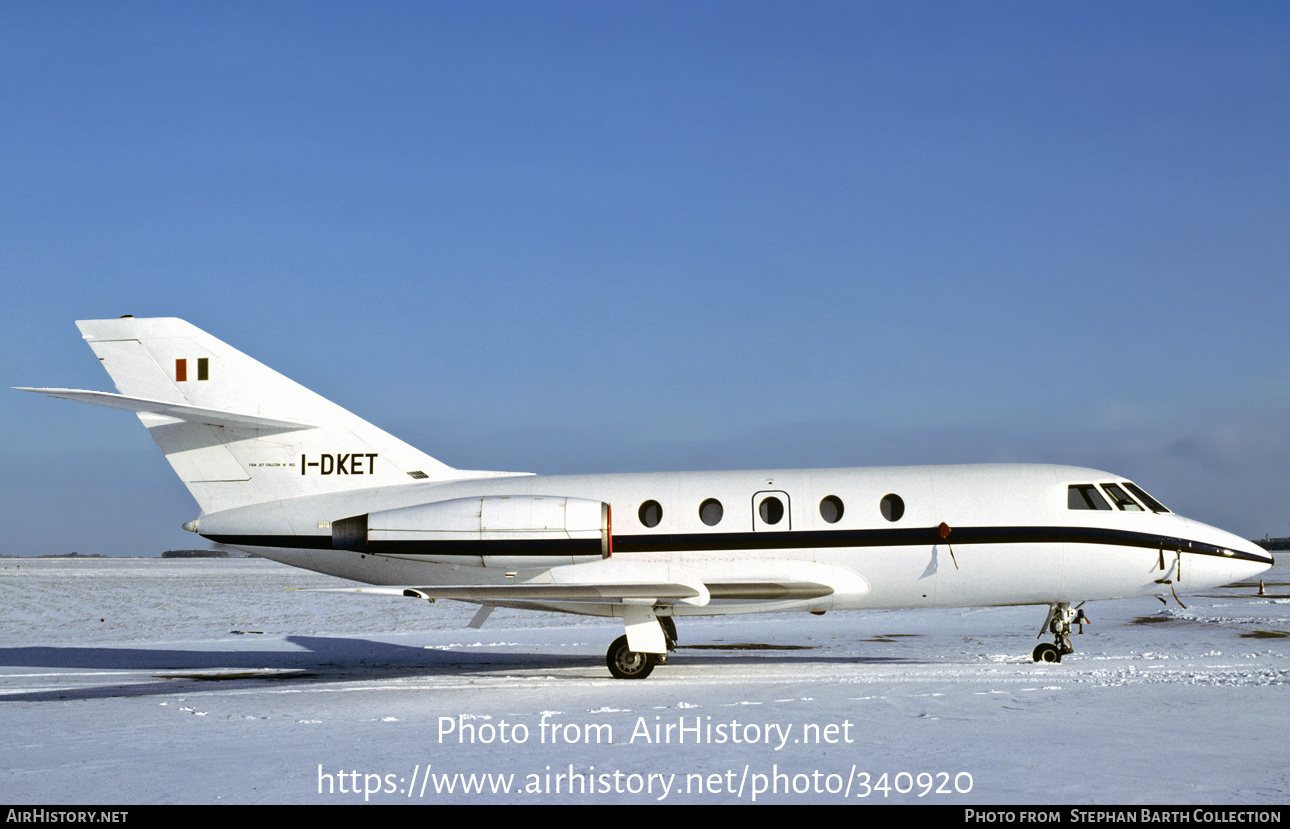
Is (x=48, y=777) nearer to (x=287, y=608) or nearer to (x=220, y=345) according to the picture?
(x=220, y=345)

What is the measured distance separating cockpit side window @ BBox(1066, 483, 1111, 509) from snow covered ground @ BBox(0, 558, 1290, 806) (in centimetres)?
231

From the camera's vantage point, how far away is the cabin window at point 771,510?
586 inches

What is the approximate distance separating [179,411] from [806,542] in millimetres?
9040

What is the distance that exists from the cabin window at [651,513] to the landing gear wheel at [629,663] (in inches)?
67.5

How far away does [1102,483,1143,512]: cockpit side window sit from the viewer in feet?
49.8

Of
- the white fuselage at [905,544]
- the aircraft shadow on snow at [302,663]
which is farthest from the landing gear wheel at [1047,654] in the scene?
the aircraft shadow on snow at [302,663]

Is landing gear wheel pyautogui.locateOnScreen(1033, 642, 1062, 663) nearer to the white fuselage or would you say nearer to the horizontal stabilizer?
the white fuselage

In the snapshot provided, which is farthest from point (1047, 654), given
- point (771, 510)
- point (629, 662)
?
point (629, 662)

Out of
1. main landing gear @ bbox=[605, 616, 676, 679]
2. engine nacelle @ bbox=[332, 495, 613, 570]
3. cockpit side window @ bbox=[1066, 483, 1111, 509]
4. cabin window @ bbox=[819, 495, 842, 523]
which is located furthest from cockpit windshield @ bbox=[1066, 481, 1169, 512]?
engine nacelle @ bbox=[332, 495, 613, 570]

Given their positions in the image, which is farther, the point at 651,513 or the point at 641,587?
the point at 651,513

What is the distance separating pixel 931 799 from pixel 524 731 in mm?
4418

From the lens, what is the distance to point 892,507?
14930mm

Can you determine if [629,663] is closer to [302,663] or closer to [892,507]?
[892,507]
